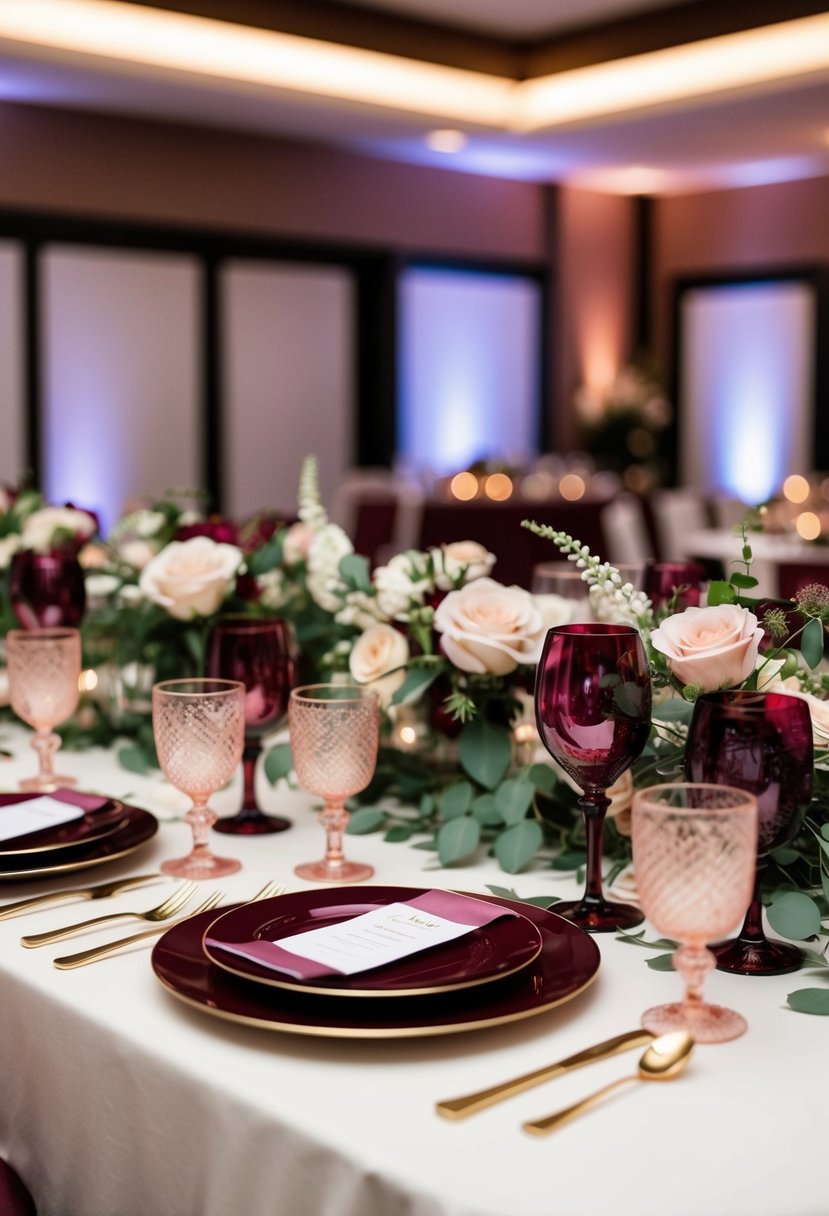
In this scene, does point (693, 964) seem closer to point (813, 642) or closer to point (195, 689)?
point (813, 642)

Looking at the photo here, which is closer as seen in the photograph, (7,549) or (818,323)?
(7,549)

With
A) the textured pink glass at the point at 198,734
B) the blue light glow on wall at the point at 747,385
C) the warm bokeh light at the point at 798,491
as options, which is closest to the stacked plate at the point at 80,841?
the textured pink glass at the point at 198,734

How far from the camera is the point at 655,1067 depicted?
86 centimetres

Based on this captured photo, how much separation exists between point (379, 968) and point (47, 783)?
770 mm

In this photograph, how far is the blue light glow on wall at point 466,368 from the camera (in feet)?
29.1

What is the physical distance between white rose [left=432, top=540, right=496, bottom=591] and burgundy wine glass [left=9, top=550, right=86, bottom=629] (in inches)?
21.7

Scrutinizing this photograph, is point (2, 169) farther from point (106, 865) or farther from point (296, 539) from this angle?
point (106, 865)

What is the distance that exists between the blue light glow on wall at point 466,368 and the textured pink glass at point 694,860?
302 inches

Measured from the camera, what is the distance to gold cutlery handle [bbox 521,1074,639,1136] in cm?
79

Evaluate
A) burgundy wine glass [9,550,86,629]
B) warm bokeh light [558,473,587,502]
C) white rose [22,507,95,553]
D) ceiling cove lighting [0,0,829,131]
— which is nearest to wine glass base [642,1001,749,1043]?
burgundy wine glass [9,550,86,629]

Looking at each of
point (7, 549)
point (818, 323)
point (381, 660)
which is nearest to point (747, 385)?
point (818, 323)

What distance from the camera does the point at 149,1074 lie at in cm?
93

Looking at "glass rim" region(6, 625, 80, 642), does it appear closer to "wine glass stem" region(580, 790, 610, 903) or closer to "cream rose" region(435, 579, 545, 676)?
"cream rose" region(435, 579, 545, 676)

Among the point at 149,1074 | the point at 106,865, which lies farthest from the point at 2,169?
the point at 149,1074
